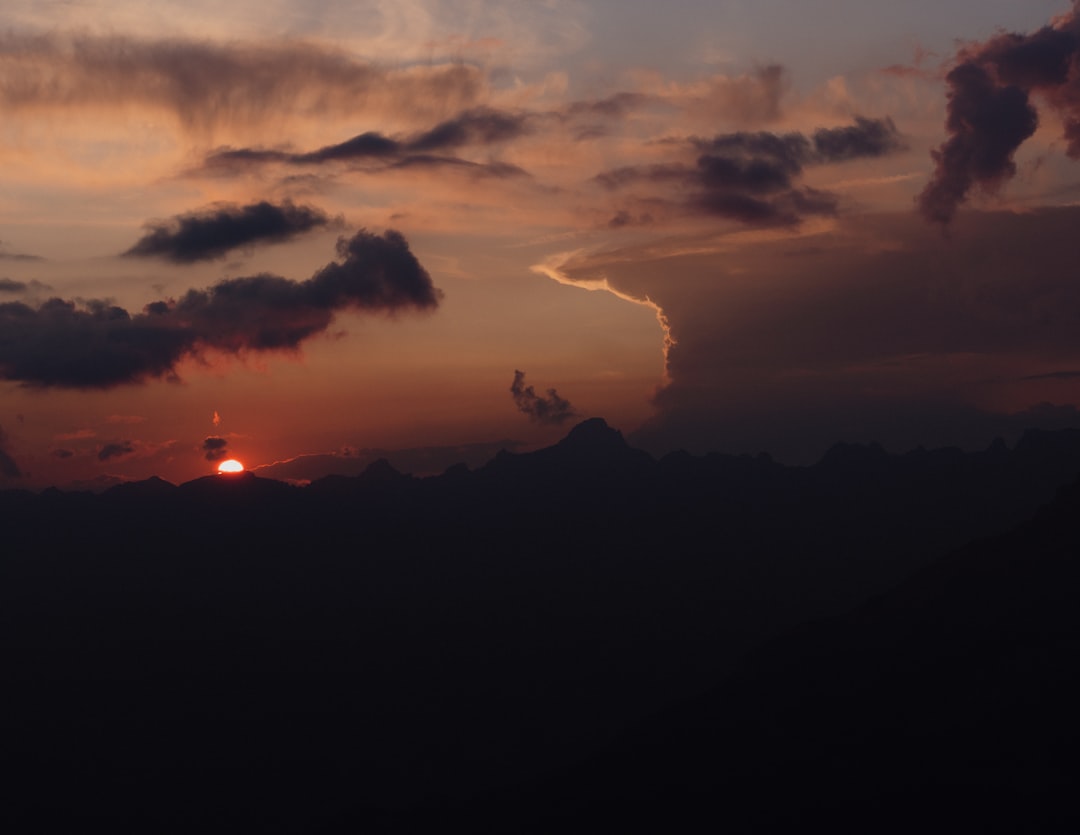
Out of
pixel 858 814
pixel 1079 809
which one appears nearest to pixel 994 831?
pixel 1079 809

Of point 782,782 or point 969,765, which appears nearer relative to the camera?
point 969,765

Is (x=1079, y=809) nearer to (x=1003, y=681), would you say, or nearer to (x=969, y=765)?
(x=969, y=765)

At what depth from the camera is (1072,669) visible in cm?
19225

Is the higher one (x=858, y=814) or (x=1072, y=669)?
(x=1072, y=669)

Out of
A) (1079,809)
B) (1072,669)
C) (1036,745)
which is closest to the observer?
(1079,809)

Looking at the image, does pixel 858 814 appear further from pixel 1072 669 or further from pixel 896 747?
pixel 1072 669

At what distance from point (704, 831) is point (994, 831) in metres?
49.8

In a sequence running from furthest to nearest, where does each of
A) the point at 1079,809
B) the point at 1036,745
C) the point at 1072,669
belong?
the point at 1072,669, the point at 1036,745, the point at 1079,809

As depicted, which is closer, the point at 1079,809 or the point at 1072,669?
the point at 1079,809

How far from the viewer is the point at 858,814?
18038 cm

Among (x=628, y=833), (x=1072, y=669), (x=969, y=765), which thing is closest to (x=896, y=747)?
(x=969, y=765)

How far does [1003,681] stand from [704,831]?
197 ft

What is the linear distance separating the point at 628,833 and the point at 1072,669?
82.2m

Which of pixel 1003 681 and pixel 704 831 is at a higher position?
pixel 1003 681
